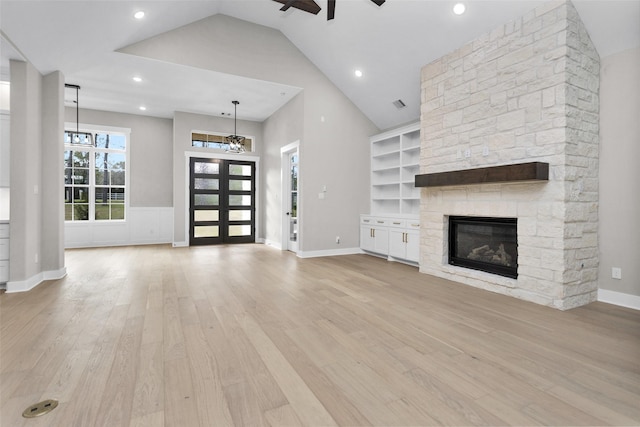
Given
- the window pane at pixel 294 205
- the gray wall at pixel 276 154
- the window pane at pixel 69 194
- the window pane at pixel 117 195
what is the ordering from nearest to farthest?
the gray wall at pixel 276 154, the window pane at pixel 294 205, the window pane at pixel 69 194, the window pane at pixel 117 195

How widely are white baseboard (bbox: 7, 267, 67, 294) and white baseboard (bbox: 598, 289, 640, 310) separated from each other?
6695 mm

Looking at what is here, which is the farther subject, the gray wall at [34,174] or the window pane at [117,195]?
the window pane at [117,195]

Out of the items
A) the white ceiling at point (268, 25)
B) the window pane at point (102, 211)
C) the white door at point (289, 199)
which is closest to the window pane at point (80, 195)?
the window pane at point (102, 211)

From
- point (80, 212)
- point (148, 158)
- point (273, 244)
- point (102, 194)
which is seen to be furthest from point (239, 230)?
point (80, 212)

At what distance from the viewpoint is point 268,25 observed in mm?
5754

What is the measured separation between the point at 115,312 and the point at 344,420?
8.47 feet

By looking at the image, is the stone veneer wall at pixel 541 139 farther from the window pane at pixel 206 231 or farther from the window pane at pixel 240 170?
the window pane at pixel 206 231

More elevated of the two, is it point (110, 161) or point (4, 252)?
point (110, 161)

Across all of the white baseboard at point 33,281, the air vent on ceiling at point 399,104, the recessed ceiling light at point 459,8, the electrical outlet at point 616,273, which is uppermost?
the recessed ceiling light at point 459,8

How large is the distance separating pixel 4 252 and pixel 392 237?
556cm

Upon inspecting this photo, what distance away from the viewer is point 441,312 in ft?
10.0

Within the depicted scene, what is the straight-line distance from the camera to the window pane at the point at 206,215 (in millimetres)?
7953

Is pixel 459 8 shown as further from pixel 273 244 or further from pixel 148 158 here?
pixel 148 158

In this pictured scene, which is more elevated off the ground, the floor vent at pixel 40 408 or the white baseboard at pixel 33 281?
Result: the white baseboard at pixel 33 281
